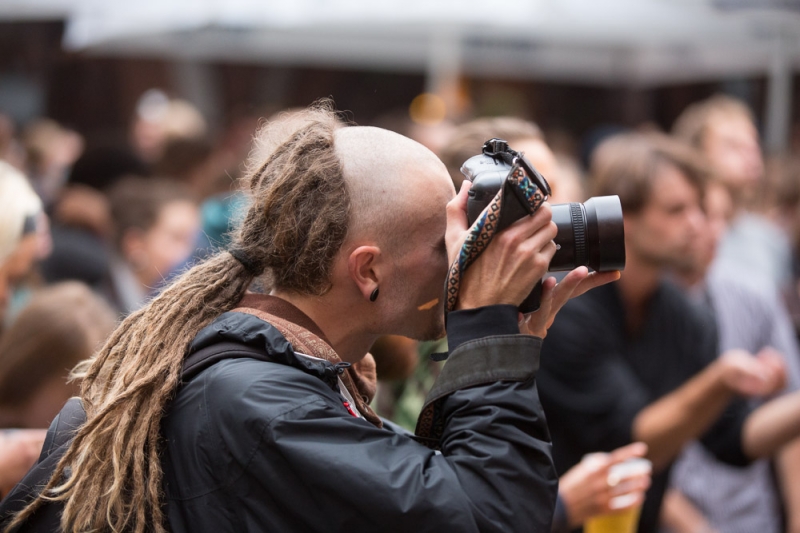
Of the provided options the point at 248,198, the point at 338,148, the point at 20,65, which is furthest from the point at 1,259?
the point at 20,65

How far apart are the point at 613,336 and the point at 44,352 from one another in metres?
1.83

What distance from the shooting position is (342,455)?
1414 millimetres

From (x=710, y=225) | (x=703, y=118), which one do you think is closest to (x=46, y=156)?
(x=703, y=118)

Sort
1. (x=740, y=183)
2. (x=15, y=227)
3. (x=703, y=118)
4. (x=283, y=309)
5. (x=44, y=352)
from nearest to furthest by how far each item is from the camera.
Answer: (x=283, y=309) < (x=44, y=352) < (x=15, y=227) < (x=740, y=183) < (x=703, y=118)

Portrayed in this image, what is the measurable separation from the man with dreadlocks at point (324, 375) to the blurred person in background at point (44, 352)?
Result: 921 millimetres

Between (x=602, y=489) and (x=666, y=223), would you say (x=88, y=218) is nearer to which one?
(x=666, y=223)

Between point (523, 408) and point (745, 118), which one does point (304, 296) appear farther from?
point (745, 118)

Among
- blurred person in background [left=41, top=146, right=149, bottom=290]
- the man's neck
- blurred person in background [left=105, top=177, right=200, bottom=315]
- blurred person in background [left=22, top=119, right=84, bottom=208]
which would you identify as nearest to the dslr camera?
the man's neck

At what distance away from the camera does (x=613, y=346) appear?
3.13m

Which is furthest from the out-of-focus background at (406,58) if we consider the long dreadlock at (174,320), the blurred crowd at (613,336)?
the long dreadlock at (174,320)

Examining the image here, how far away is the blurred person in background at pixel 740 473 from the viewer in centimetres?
376

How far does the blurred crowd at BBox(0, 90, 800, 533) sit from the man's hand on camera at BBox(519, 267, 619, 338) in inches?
20.6

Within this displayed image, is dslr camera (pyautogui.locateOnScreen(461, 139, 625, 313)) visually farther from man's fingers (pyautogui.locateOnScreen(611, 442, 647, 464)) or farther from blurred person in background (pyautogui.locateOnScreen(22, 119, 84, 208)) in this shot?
blurred person in background (pyautogui.locateOnScreen(22, 119, 84, 208))

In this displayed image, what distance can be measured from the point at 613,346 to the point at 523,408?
1710mm
